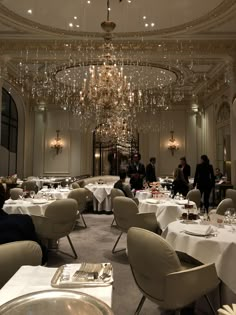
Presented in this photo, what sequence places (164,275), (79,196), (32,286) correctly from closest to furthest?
(32,286) → (164,275) → (79,196)

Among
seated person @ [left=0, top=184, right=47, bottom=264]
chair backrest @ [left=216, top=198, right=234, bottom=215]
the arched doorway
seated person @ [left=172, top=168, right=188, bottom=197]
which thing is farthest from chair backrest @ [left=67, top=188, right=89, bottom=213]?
the arched doorway

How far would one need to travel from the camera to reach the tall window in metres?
10.9

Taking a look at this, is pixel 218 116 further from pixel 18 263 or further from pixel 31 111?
pixel 18 263

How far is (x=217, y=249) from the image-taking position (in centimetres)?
256

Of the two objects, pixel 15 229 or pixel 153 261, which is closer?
pixel 153 261

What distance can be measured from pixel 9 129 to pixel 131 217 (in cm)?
850

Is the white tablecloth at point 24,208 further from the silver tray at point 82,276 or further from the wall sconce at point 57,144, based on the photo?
the wall sconce at point 57,144

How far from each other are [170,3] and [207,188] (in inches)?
183

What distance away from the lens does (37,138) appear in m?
12.8

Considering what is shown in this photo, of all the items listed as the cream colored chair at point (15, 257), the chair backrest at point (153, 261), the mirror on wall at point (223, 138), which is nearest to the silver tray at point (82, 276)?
the cream colored chair at point (15, 257)

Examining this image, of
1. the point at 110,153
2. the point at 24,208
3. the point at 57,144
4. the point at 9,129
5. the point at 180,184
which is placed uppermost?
the point at 9,129

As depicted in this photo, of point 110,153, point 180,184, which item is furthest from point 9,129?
point 180,184

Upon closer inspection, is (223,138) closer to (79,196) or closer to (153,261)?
(79,196)

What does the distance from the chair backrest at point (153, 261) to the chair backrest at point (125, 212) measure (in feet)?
7.04
